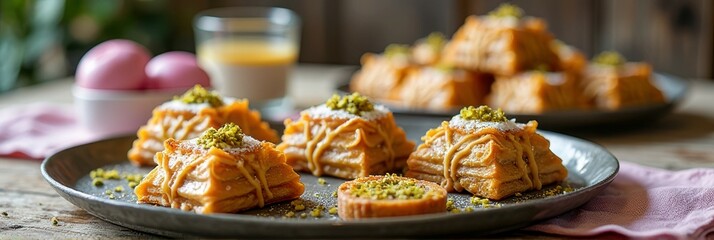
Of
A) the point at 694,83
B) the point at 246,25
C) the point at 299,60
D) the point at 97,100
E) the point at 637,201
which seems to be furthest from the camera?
the point at 299,60

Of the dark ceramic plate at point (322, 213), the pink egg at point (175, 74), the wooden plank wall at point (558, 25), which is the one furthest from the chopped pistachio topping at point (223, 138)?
the wooden plank wall at point (558, 25)

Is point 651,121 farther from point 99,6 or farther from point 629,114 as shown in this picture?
point 99,6

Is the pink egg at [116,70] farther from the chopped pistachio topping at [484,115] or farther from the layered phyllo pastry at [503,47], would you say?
the chopped pistachio topping at [484,115]

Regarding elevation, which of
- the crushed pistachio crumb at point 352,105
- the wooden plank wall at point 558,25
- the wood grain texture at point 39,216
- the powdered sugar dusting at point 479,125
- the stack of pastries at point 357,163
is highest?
the powdered sugar dusting at point 479,125

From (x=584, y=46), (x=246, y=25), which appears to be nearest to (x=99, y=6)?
(x=246, y=25)

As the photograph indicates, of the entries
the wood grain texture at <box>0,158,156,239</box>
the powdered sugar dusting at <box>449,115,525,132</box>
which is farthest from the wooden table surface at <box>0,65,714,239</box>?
the powdered sugar dusting at <box>449,115,525,132</box>
